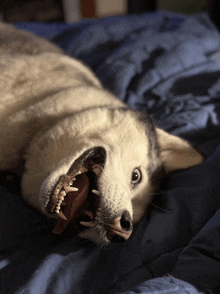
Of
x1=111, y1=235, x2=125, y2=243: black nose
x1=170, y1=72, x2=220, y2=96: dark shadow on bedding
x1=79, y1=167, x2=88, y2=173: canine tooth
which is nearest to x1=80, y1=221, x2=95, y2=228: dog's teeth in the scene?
x1=111, y1=235, x2=125, y2=243: black nose

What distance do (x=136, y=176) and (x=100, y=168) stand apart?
0.23 metres

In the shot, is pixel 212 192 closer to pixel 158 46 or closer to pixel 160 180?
pixel 160 180

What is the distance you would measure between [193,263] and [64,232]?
1.79ft

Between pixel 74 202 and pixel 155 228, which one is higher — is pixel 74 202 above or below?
above

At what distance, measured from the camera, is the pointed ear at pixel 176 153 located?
1.40m

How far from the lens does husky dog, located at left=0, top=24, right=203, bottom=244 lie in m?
1.11

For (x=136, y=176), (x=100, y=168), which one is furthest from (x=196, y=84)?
(x=100, y=168)

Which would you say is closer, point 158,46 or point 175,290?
point 175,290

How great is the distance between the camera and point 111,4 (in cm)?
569

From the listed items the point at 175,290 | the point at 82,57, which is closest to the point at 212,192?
the point at 175,290

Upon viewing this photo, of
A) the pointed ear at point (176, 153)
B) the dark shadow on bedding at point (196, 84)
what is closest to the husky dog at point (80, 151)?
the pointed ear at point (176, 153)

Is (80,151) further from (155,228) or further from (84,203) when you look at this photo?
(155,228)

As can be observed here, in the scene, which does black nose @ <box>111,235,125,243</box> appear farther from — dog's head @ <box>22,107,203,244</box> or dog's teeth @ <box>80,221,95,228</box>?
dog's teeth @ <box>80,221,95,228</box>

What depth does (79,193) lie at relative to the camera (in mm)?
1094
